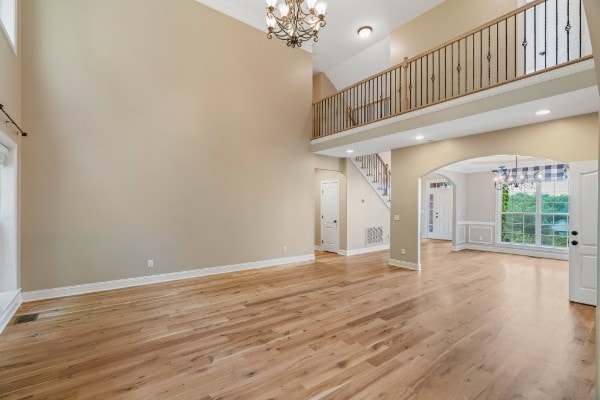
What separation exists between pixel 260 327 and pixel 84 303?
2.68 metres

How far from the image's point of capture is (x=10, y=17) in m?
3.62

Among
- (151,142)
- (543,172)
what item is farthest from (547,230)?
(151,142)

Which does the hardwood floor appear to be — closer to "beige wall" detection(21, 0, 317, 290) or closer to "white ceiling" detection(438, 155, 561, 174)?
"beige wall" detection(21, 0, 317, 290)

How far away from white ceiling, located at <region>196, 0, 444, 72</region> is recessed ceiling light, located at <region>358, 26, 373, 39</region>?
10cm

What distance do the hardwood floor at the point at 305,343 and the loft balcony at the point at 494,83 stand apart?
9.07ft

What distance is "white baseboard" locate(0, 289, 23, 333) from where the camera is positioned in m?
3.17

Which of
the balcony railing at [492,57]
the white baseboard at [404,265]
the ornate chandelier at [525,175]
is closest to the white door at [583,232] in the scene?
the balcony railing at [492,57]

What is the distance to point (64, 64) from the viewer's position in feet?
13.9

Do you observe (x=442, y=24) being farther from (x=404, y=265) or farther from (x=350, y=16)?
(x=404, y=265)

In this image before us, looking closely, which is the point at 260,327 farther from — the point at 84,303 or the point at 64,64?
the point at 64,64

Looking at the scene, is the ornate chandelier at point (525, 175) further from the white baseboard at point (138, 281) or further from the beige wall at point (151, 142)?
the white baseboard at point (138, 281)

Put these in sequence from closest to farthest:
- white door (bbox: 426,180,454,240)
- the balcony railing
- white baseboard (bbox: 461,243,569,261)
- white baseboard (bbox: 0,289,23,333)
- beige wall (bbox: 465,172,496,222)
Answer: white baseboard (bbox: 0,289,23,333)
the balcony railing
white baseboard (bbox: 461,243,569,261)
beige wall (bbox: 465,172,496,222)
white door (bbox: 426,180,454,240)

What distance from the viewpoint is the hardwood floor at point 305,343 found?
7.15 ft

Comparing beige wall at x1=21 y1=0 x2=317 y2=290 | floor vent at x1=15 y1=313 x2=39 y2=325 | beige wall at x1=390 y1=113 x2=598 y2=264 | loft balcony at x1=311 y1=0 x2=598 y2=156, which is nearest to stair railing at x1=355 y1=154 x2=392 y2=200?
loft balcony at x1=311 y1=0 x2=598 y2=156
